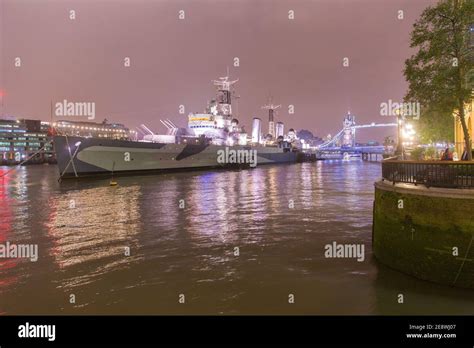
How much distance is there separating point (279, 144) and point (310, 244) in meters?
129

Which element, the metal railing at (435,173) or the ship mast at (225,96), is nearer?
the metal railing at (435,173)

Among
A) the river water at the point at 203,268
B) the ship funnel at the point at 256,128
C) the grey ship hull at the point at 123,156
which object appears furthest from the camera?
the ship funnel at the point at 256,128

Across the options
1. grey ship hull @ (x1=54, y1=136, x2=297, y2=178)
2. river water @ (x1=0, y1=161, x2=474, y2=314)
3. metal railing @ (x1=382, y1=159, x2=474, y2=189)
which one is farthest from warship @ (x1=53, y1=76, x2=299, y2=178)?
metal railing @ (x1=382, y1=159, x2=474, y2=189)

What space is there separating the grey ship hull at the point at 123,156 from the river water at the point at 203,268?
32.8m

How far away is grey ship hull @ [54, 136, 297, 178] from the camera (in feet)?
196

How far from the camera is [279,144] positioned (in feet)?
478

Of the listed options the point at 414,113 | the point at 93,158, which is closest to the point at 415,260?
the point at 414,113

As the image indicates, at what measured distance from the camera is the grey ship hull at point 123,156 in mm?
59625

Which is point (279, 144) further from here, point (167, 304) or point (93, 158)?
point (167, 304)

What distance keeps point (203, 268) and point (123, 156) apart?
5595cm

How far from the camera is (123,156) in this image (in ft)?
221

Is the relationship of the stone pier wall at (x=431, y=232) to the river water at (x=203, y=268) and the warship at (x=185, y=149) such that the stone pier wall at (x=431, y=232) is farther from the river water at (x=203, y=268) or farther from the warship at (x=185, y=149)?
the warship at (x=185, y=149)

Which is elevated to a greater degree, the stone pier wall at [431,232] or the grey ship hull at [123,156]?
the grey ship hull at [123,156]

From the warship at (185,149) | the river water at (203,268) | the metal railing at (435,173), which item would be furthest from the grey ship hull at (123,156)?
the metal railing at (435,173)
